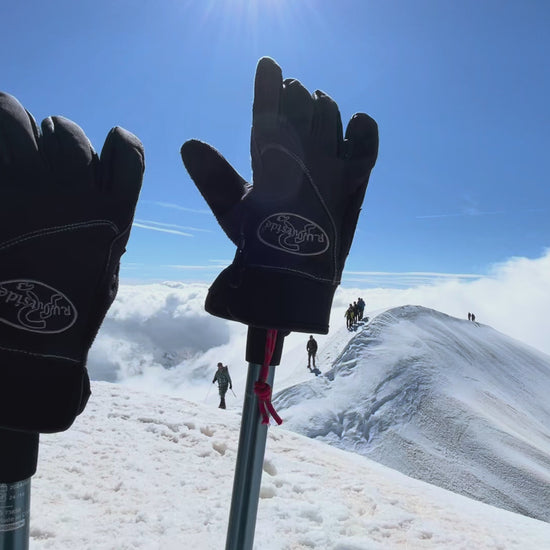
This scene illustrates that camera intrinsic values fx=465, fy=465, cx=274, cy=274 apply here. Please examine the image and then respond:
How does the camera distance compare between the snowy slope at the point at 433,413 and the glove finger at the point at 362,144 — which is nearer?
the glove finger at the point at 362,144

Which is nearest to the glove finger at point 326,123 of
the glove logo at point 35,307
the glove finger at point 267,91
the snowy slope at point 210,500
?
the glove finger at point 267,91

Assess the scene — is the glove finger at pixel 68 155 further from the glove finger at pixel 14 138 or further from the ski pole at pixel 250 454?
the ski pole at pixel 250 454

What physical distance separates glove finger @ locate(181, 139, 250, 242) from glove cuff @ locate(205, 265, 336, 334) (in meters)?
0.22

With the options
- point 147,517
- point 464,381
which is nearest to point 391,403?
point 464,381

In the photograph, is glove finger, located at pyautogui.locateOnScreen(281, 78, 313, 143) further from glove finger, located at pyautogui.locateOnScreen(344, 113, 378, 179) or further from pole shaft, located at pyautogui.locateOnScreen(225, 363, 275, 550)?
pole shaft, located at pyautogui.locateOnScreen(225, 363, 275, 550)

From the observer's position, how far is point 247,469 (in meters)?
1.90

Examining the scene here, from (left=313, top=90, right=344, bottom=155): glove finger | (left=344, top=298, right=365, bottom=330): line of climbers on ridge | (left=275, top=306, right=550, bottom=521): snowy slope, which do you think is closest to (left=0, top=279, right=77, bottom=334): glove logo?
(left=313, top=90, right=344, bottom=155): glove finger

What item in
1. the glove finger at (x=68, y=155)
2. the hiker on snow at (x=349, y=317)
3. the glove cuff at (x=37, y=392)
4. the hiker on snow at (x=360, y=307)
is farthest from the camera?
the hiker on snow at (x=360, y=307)

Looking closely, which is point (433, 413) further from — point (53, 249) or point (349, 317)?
point (53, 249)

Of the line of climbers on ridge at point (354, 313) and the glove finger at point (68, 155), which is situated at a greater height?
the glove finger at point (68, 155)

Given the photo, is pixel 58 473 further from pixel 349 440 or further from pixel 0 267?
pixel 349 440

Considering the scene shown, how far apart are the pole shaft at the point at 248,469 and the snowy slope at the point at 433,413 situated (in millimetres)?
15316

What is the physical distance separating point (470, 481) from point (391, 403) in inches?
186

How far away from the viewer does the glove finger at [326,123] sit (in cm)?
197
